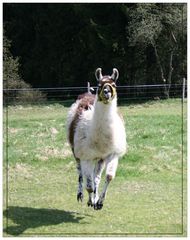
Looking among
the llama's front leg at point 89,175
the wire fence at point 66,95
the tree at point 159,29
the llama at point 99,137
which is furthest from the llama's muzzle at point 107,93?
the tree at point 159,29

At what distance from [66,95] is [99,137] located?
1010 centimetres

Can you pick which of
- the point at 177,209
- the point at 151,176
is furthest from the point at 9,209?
the point at 151,176

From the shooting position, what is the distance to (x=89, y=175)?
6.32 metres

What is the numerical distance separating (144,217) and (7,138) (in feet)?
17.4

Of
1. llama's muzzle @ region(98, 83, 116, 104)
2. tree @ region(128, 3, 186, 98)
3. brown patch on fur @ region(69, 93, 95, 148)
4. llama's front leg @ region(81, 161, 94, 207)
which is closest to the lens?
llama's muzzle @ region(98, 83, 116, 104)

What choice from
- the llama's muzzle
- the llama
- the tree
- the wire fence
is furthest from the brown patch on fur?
the tree

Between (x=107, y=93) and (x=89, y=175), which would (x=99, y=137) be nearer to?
(x=89, y=175)

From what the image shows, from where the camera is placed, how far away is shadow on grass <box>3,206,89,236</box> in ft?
19.4

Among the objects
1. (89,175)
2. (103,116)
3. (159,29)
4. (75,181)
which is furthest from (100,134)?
(159,29)

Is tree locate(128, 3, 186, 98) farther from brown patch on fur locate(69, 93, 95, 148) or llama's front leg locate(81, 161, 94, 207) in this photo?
llama's front leg locate(81, 161, 94, 207)

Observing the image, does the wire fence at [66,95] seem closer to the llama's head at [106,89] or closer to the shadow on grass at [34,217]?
the shadow on grass at [34,217]

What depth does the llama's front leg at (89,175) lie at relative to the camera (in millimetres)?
6285

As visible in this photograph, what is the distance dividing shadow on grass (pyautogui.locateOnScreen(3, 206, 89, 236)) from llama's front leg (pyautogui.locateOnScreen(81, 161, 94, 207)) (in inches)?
12.6

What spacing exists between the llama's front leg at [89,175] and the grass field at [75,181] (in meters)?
0.29
